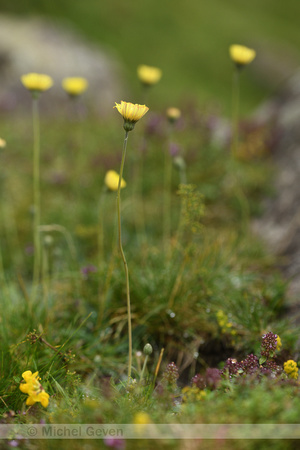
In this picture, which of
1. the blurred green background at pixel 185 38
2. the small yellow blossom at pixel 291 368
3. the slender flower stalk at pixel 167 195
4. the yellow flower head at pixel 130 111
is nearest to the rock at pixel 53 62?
the blurred green background at pixel 185 38

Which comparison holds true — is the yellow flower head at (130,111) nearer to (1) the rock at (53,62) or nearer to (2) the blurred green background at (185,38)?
(1) the rock at (53,62)

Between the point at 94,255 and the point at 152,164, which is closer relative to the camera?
the point at 94,255

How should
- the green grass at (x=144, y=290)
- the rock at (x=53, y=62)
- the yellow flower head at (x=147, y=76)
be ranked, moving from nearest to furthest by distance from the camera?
the green grass at (x=144, y=290)
the yellow flower head at (x=147, y=76)
the rock at (x=53, y=62)

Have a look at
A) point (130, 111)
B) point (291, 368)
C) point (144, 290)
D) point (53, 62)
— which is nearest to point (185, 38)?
point (53, 62)

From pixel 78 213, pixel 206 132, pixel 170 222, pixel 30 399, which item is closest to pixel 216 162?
pixel 206 132

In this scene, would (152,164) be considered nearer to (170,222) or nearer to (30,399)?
(170,222)

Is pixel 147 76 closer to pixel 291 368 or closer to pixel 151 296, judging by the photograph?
pixel 151 296
